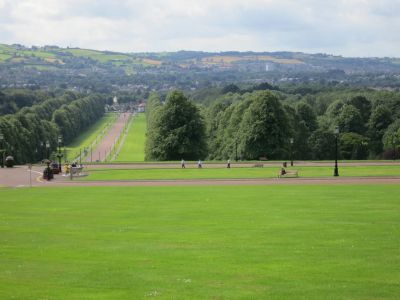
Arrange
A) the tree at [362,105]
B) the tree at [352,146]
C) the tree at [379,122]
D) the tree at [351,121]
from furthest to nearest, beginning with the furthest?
the tree at [362,105]
the tree at [351,121]
the tree at [379,122]
the tree at [352,146]

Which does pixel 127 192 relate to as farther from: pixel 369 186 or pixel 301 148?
pixel 301 148

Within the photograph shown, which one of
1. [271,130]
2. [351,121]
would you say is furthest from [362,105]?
[271,130]

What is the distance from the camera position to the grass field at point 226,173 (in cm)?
6175

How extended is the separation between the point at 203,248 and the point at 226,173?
4171cm

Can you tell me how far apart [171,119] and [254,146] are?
41.0ft

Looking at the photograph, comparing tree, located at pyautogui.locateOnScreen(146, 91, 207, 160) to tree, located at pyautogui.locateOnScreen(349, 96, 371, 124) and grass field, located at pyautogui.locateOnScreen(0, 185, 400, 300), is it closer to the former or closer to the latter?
tree, located at pyautogui.locateOnScreen(349, 96, 371, 124)

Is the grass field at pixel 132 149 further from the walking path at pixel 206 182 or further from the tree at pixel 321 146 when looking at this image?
the walking path at pixel 206 182

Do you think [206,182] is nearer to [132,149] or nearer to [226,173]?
[226,173]

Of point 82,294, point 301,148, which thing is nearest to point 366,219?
point 82,294

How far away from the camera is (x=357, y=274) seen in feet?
64.1

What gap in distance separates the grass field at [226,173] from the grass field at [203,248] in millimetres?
20304

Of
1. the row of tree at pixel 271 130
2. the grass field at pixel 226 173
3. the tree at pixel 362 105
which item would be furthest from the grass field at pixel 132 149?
the grass field at pixel 226 173

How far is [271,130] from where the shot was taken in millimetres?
98188

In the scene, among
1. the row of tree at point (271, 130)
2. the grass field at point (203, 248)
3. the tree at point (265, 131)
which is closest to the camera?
the grass field at point (203, 248)
